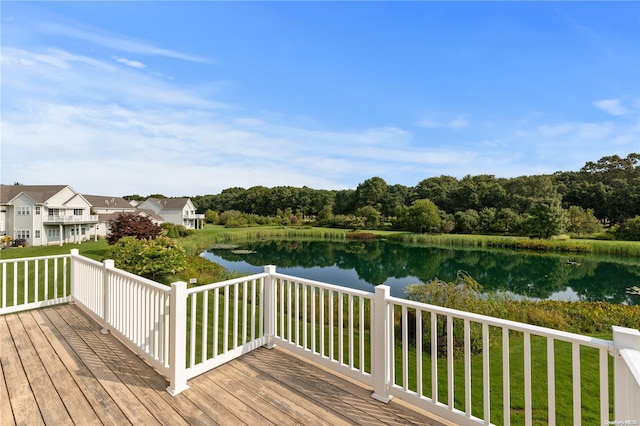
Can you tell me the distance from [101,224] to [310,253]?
19.5 meters

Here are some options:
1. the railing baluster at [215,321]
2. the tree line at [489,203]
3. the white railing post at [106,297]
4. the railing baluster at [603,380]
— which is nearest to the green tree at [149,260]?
the white railing post at [106,297]

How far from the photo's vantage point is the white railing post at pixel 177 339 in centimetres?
238

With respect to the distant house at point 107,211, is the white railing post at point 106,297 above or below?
below

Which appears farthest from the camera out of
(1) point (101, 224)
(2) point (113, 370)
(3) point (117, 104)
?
(1) point (101, 224)

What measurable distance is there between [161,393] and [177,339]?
1.38 ft

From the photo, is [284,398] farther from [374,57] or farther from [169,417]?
[374,57]

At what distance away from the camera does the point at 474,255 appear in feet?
64.5

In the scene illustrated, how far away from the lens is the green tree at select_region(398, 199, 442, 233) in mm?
31172

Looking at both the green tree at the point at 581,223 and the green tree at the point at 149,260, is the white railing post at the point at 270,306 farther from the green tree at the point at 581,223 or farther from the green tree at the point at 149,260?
the green tree at the point at 581,223

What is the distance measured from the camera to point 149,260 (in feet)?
27.0

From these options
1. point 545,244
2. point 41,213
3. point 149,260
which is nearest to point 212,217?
point 41,213

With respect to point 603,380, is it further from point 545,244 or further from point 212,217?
point 212,217

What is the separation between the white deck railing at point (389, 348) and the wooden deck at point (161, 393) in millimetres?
122


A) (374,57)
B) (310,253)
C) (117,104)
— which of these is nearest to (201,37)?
(117,104)
